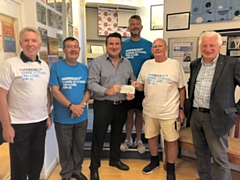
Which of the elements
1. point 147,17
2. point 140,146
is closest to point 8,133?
point 140,146

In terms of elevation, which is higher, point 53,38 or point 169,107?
point 53,38

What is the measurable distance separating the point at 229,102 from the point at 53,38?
6.74 feet

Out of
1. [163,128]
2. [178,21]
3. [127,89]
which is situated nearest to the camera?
[127,89]

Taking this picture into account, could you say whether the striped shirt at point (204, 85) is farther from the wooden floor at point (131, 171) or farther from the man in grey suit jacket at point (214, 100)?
the wooden floor at point (131, 171)

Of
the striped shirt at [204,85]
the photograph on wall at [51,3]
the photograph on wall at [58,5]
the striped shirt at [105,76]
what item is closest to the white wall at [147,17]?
the photograph on wall at [58,5]

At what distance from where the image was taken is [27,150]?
1677 mm

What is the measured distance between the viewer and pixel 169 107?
2.14 meters

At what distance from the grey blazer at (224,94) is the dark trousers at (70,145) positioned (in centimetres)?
122

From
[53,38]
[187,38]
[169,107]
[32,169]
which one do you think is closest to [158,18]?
[187,38]

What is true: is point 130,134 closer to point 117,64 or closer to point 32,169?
point 117,64

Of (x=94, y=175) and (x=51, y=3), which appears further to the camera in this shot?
(x=51, y=3)

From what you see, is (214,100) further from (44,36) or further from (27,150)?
(44,36)

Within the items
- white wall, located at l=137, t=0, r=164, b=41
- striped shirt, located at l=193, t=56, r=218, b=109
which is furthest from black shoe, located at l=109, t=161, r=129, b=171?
white wall, located at l=137, t=0, r=164, b=41

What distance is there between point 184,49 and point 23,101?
77.0 inches
